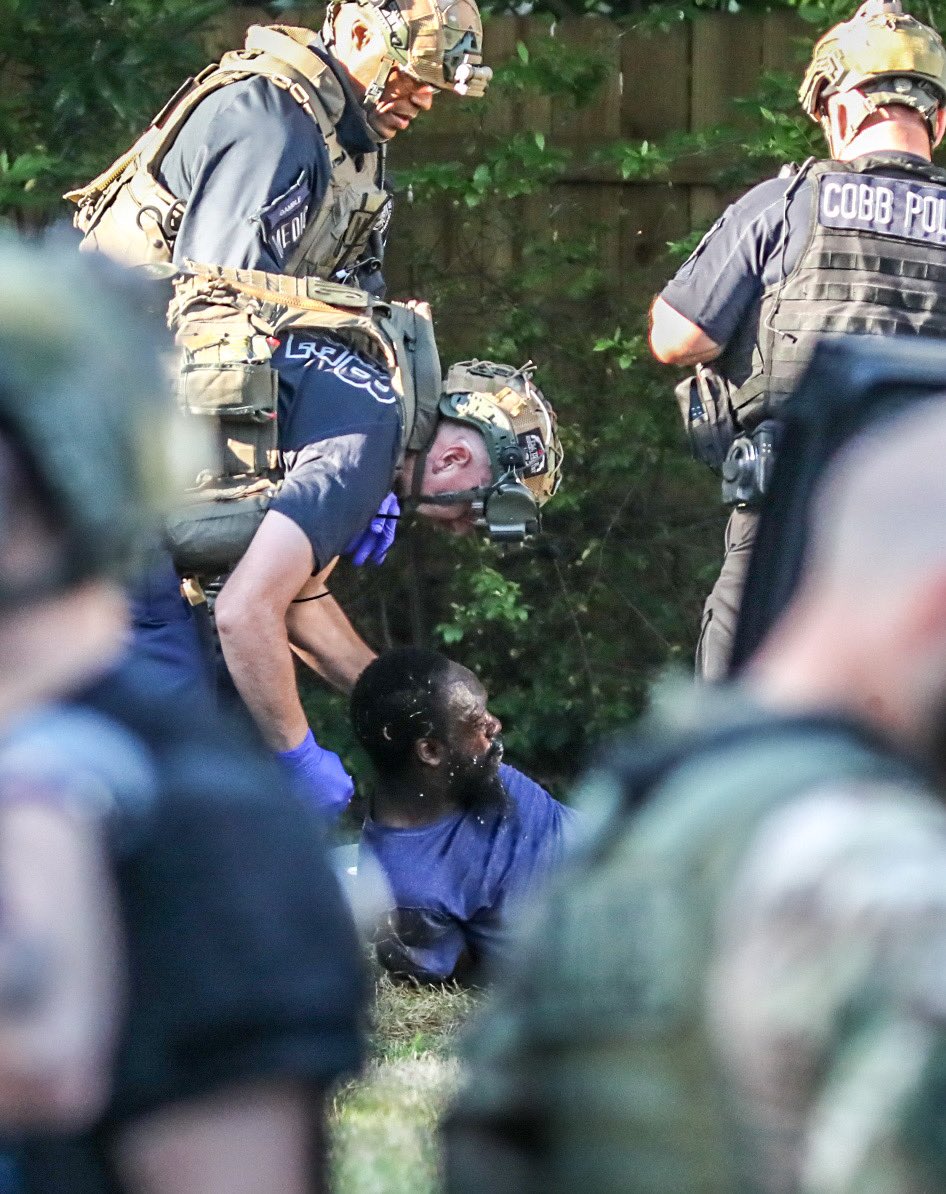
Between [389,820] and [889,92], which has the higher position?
[889,92]

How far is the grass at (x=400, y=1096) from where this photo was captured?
2877mm

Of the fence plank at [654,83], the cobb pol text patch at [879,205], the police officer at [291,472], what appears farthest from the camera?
the fence plank at [654,83]

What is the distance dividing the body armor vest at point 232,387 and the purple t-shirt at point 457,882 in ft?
2.53

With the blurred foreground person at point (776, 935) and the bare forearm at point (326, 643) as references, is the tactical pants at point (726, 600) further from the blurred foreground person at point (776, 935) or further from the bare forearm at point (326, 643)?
the blurred foreground person at point (776, 935)

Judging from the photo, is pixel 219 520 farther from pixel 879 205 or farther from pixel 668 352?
pixel 879 205

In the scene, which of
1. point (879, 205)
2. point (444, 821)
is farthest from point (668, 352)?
point (444, 821)

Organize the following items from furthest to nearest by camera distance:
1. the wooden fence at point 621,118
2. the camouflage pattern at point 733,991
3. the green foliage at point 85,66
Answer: the wooden fence at point 621,118 → the green foliage at point 85,66 → the camouflage pattern at point 733,991

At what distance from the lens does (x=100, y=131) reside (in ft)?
20.6

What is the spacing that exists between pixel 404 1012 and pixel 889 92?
2476 mm

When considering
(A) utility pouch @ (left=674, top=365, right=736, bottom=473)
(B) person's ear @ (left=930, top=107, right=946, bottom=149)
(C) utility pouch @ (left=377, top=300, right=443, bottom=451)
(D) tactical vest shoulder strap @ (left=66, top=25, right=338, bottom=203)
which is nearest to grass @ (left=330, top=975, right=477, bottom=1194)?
(C) utility pouch @ (left=377, top=300, right=443, bottom=451)

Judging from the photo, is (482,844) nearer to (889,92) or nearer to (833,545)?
(889,92)

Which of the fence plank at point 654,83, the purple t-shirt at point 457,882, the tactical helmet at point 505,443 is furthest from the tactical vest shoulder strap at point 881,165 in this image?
the fence plank at point 654,83

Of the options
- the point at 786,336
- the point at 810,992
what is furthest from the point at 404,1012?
the point at 810,992

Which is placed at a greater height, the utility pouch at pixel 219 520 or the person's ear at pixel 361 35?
the person's ear at pixel 361 35
